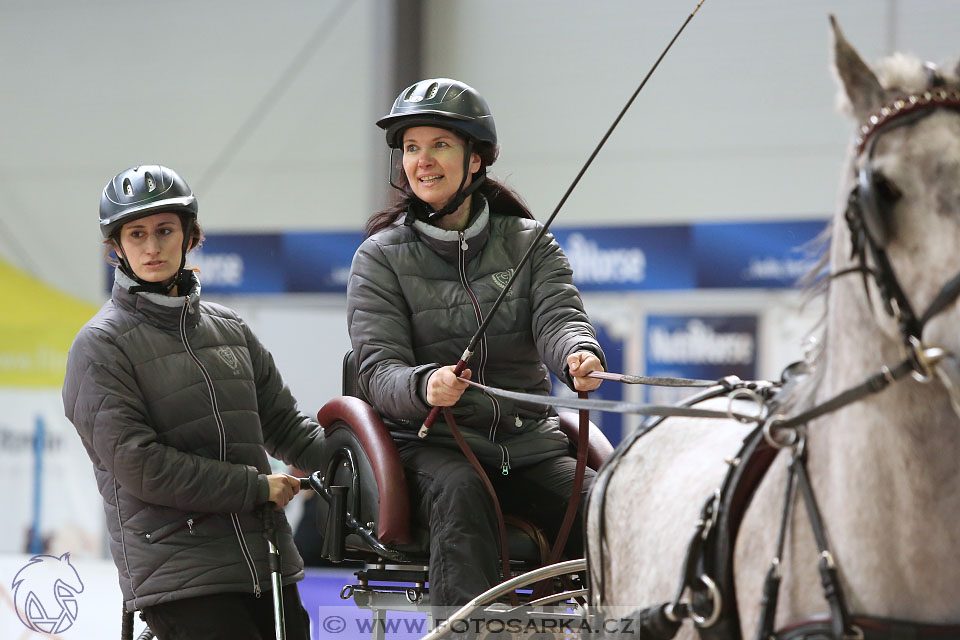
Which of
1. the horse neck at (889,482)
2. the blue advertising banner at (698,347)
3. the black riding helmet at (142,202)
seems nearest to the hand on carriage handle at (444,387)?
the black riding helmet at (142,202)

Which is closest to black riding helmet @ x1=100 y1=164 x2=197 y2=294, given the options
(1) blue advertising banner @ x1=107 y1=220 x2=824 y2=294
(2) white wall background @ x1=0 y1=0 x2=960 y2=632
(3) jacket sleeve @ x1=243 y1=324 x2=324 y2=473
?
(3) jacket sleeve @ x1=243 y1=324 x2=324 y2=473

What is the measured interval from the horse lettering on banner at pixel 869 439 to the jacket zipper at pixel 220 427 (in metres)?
1.31

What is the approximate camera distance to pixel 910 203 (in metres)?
1.55

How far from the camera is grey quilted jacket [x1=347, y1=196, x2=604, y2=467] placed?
2893mm

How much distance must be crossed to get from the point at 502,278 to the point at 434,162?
354 millimetres

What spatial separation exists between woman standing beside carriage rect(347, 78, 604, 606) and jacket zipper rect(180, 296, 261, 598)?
1.24 feet

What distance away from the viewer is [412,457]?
2865 millimetres

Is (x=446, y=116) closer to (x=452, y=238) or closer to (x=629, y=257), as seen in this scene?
(x=452, y=238)

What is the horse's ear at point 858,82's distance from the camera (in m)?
1.65

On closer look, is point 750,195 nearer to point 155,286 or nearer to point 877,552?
point 155,286

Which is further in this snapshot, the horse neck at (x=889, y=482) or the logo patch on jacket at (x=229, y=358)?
the logo patch on jacket at (x=229, y=358)

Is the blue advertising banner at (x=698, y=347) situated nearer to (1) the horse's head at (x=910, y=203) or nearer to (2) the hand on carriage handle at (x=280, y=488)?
(2) the hand on carriage handle at (x=280, y=488)

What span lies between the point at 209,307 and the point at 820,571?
197 cm

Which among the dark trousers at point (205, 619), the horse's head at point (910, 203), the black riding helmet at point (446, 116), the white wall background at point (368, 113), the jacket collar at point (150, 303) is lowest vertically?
the dark trousers at point (205, 619)
